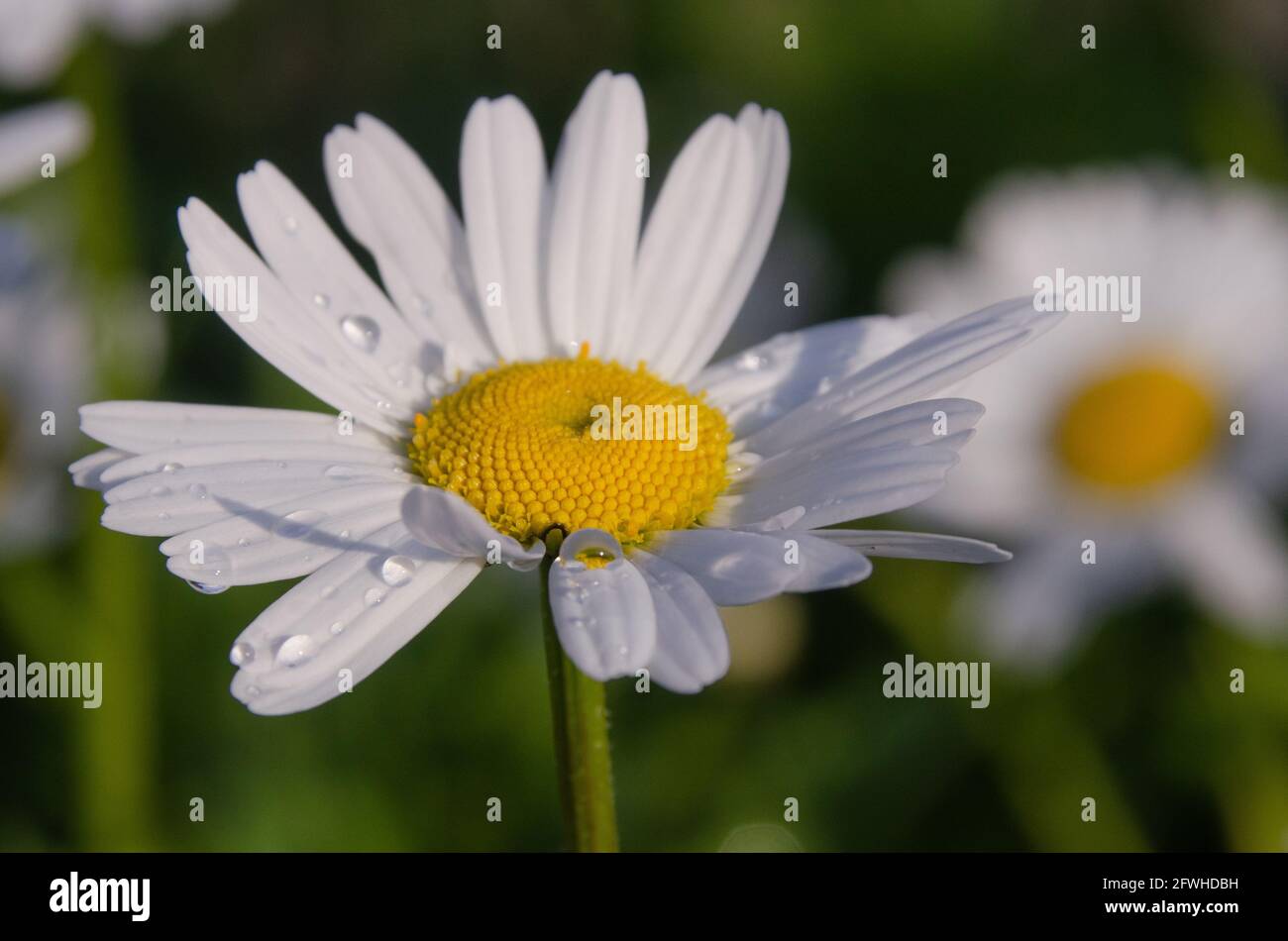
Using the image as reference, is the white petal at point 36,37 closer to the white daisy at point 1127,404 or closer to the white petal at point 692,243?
the white petal at point 692,243

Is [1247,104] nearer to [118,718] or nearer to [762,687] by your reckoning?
[762,687]

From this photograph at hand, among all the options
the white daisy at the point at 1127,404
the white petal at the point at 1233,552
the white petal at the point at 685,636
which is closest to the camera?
the white petal at the point at 685,636

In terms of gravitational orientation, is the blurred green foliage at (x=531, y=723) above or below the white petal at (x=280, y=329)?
below

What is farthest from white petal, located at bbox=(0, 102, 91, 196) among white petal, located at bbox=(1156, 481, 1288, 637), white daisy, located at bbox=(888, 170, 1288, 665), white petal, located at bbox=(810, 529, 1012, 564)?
Answer: white petal, located at bbox=(1156, 481, 1288, 637)

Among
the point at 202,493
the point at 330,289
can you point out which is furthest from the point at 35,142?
the point at 202,493

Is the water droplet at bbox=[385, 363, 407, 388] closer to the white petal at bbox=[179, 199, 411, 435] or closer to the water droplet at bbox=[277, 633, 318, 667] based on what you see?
the white petal at bbox=[179, 199, 411, 435]

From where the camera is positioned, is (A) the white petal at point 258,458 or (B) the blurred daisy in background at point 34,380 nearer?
(A) the white petal at point 258,458

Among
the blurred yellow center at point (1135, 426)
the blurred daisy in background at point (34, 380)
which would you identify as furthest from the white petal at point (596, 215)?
the blurred yellow center at point (1135, 426)
